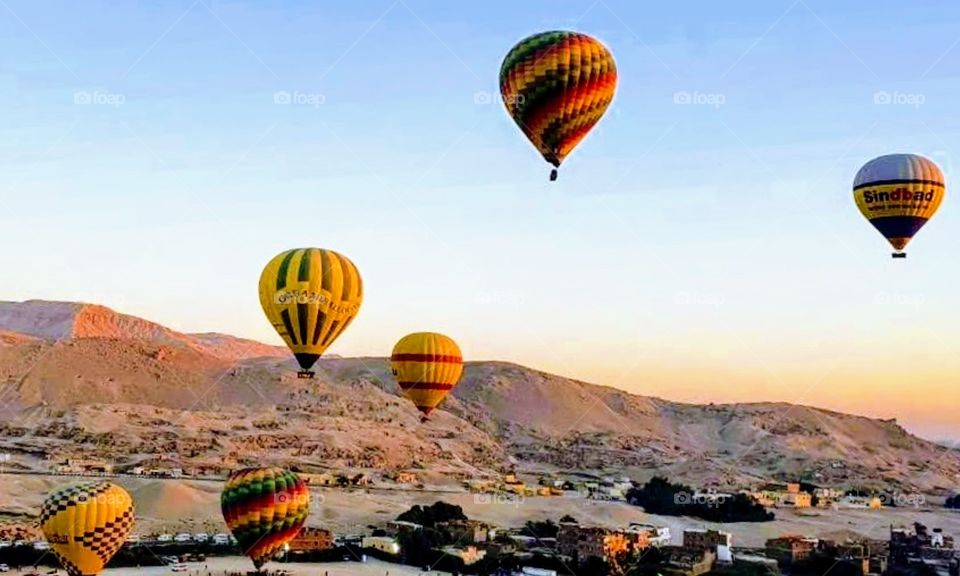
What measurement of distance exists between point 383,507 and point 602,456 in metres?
43.2

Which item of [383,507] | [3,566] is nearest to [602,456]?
[383,507]

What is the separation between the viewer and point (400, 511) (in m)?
60.0

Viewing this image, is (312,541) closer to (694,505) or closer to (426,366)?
(426,366)

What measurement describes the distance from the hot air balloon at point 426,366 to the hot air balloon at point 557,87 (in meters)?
11.2

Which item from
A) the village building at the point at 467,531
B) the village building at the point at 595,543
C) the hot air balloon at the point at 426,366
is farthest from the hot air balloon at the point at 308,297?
the village building at the point at 595,543

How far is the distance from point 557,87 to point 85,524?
763 inches

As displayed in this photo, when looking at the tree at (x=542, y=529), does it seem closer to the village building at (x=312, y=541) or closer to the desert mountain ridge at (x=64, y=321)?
the village building at (x=312, y=541)

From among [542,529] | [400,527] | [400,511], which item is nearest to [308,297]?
[400,527]

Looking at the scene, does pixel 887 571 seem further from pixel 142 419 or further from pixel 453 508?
pixel 142 419

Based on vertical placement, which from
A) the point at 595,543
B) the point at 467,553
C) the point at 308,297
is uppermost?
the point at 308,297

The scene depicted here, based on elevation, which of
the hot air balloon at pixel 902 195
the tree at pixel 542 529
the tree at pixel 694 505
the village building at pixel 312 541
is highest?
the hot air balloon at pixel 902 195

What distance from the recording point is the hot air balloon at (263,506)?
1411 inches

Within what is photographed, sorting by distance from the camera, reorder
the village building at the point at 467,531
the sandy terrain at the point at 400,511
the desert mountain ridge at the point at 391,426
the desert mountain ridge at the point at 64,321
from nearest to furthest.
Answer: the village building at the point at 467,531
the sandy terrain at the point at 400,511
the desert mountain ridge at the point at 391,426
the desert mountain ridge at the point at 64,321

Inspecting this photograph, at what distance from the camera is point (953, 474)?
121062 millimetres
